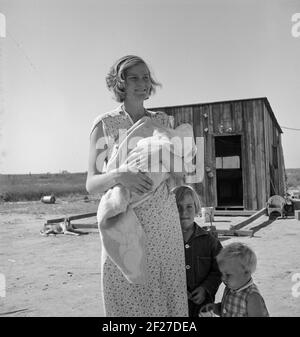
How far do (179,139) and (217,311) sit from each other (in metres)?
1.00

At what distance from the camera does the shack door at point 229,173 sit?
13.9 metres

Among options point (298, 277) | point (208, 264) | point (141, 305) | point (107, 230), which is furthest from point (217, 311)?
point (298, 277)

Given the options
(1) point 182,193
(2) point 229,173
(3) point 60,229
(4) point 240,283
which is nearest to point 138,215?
(1) point 182,193

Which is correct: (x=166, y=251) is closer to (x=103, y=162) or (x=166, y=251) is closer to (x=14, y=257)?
(x=103, y=162)

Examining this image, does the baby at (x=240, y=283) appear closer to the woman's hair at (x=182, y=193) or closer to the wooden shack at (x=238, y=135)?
the woman's hair at (x=182, y=193)

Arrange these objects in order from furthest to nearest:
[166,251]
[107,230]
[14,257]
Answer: [14,257], [166,251], [107,230]

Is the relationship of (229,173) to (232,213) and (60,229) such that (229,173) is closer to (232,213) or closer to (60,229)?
(232,213)

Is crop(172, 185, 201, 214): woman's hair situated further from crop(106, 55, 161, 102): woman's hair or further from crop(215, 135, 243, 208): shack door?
crop(215, 135, 243, 208): shack door

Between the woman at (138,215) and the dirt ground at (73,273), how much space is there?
2026mm

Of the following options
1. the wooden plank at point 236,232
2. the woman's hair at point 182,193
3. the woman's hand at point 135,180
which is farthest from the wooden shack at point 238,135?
the woman's hand at point 135,180

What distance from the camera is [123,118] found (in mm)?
1889

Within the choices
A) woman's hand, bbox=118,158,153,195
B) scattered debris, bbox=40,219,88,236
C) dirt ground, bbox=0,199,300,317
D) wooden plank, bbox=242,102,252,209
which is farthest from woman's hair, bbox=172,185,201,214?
wooden plank, bbox=242,102,252,209

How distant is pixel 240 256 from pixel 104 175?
2.80 ft

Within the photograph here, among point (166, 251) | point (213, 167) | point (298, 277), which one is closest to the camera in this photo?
point (166, 251)
